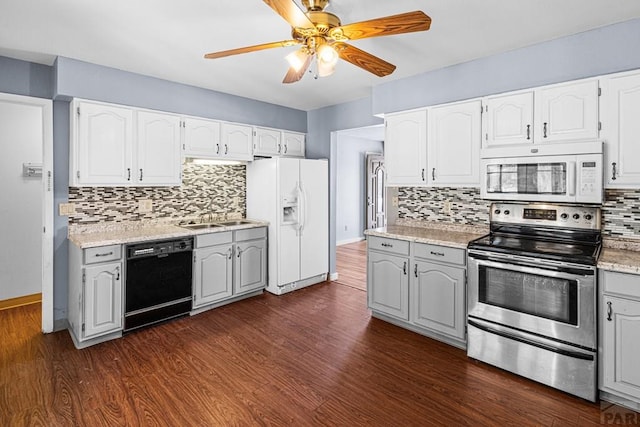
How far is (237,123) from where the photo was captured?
4305mm

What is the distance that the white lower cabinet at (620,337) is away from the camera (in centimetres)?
208

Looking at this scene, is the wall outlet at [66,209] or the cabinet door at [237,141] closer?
the wall outlet at [66,209]

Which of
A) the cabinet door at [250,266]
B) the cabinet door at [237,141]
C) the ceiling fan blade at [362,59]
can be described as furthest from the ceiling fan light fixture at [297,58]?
the cabinet door at [250,266]

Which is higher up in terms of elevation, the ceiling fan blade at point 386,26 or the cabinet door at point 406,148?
the ceiling fan blade at point 386,26

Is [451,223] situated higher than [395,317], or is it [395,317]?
[451,223]

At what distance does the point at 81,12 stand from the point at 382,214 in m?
7.26

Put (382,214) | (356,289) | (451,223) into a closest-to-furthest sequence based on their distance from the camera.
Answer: (451,223), (356,289), (382,214)

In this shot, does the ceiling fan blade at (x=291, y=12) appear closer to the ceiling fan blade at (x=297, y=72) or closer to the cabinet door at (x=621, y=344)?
the ceiling fan blade at (x=297, y=72)

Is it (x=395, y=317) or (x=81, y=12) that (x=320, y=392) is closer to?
(x=395, y=317)

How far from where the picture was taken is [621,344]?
83.9 inches

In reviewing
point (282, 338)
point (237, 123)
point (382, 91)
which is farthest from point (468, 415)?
point (237, 123)

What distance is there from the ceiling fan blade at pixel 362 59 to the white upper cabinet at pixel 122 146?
2298 mm

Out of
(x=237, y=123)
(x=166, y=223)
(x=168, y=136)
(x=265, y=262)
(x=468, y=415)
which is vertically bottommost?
(x=468, y=415)

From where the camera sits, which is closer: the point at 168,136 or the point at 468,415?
the point at 468,415
